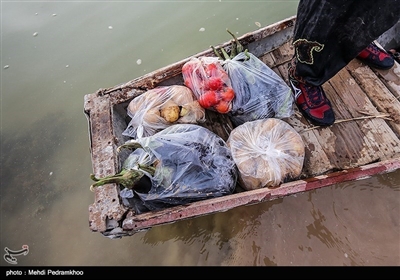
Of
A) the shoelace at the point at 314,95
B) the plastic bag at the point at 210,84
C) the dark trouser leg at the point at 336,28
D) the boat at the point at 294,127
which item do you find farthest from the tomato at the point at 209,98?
the shoelace at the point at 314,95

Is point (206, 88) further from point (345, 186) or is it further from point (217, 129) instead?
point (345, 186)

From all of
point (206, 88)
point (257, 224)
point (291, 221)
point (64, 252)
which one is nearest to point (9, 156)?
point (64, 252)

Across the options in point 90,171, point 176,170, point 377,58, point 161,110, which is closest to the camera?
point 176,170

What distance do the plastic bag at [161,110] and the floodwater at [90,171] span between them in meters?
0.94

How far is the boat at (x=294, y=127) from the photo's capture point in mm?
1750

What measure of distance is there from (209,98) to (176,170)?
634mm

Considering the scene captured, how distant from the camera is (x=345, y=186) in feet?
7.99

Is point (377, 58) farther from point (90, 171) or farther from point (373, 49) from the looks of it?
point (90, 171)

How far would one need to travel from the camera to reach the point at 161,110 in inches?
82.4

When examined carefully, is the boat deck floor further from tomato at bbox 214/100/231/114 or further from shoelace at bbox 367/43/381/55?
tomato at bbox 214/100/231/114

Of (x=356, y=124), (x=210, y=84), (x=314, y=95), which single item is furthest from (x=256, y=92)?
(x=356, y=124)

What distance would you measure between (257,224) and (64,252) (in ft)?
5.79

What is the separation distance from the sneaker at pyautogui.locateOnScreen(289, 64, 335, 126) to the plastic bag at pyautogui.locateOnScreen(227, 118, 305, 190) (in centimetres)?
39

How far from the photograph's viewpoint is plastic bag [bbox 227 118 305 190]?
1898mm
